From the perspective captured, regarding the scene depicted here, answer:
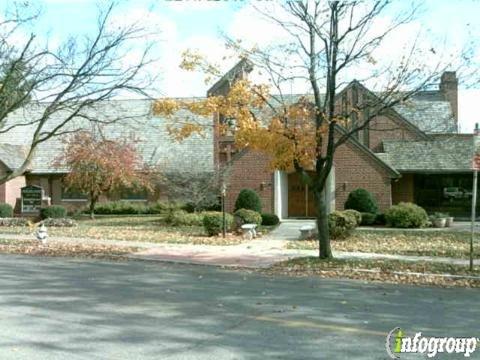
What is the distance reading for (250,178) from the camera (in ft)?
98.3

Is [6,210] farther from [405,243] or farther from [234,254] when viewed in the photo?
[405,243]

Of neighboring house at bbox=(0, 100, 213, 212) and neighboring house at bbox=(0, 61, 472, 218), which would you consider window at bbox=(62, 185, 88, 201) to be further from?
neighboring house at bbox=(0, 61, 472, 218)

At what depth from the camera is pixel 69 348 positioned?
660cm

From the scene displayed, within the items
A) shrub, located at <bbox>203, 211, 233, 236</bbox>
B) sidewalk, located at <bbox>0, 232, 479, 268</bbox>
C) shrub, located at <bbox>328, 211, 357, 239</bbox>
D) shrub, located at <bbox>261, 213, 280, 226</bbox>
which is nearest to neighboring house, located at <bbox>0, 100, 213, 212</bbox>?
shrub, located at <bbox>261, 213, 280, 226</bbox>

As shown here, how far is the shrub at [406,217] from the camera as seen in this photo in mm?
24906

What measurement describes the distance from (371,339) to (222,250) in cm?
1065

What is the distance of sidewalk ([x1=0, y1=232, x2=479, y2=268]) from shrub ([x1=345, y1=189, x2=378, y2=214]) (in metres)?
8.07

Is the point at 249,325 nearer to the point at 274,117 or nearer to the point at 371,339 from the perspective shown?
the point at 371,339

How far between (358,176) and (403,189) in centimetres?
367

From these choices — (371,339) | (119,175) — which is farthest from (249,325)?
(119,175)

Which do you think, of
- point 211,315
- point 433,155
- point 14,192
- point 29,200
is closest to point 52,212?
point 29,200

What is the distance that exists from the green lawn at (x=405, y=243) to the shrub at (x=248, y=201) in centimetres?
694

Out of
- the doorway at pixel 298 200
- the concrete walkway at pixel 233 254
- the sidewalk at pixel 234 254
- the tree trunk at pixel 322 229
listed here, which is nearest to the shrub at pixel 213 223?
the concrete walkway at pixel 233 254

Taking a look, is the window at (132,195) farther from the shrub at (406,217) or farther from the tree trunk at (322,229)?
the tree trunk at (322,229)
